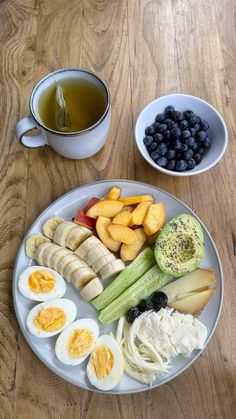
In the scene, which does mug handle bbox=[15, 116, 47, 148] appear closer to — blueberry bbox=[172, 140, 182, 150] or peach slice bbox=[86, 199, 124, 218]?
peach slice bbox=[86, 199, 124, 218]

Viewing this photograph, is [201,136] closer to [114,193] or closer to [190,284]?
[114,193]

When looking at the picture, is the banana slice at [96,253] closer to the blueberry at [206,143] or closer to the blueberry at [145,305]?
the blueberry at [145,305]

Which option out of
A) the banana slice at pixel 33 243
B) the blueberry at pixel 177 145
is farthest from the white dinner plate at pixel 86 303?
the blueberry at pixel 177 145

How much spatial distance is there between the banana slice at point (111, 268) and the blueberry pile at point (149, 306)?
0.30 ft

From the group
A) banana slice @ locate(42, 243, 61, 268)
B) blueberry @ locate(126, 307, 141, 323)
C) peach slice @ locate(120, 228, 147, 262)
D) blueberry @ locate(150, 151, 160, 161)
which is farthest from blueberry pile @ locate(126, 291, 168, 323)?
blueberry @ locate(150, 151, 160, 161)

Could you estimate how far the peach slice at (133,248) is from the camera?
3.20 feet

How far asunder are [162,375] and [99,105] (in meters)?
0.63

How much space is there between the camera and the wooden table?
917mm

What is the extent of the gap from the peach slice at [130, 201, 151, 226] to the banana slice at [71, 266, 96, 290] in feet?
0.49

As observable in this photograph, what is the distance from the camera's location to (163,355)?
883 millimetres

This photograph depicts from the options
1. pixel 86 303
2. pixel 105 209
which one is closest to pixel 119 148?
pixel 105 209

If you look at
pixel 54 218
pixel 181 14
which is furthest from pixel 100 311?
pixel 181 14

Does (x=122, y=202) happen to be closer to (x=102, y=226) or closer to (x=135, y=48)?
(x=102, y=226)

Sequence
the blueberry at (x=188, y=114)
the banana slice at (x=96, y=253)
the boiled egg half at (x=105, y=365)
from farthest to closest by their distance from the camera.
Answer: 1. the blueberry at (x=188, y=114)
2. the banana slice at (x=96, y=253)
3. the boiled egg half at (x=105, y=365)
